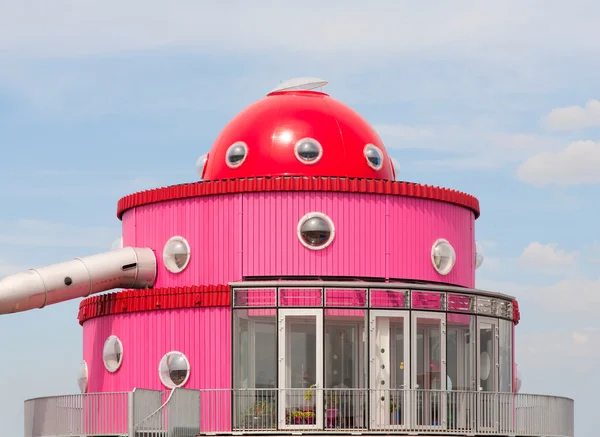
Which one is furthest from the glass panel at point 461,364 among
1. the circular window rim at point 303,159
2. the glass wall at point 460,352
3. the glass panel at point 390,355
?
the circular window rim at point 303,159

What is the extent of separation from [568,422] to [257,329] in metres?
9.98

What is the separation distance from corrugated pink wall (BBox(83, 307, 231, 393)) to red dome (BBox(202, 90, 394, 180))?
558 centimetres

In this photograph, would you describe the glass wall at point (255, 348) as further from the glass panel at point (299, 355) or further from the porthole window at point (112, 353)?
the porthole window at point (112, 353)

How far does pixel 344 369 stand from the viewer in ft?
133

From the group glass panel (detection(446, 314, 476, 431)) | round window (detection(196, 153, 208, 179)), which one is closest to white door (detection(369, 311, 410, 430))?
glass panel (detection(446, 314, 476, 431))

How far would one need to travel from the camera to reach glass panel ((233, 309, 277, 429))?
131ft

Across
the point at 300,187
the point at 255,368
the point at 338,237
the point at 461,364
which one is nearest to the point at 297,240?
the point at 338,237

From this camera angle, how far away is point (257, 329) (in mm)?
40719

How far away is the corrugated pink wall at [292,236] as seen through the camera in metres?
42.3

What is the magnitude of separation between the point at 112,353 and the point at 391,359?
8.21 metres

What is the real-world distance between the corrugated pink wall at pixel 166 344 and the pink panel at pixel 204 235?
4.78 feet

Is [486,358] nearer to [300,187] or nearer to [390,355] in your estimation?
[390,355]

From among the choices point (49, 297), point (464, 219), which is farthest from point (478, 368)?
point (49, 297)

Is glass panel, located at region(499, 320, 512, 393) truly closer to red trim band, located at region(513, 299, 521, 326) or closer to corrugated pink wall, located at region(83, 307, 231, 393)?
red trim band, located at region(513, 299, 521, 326)
